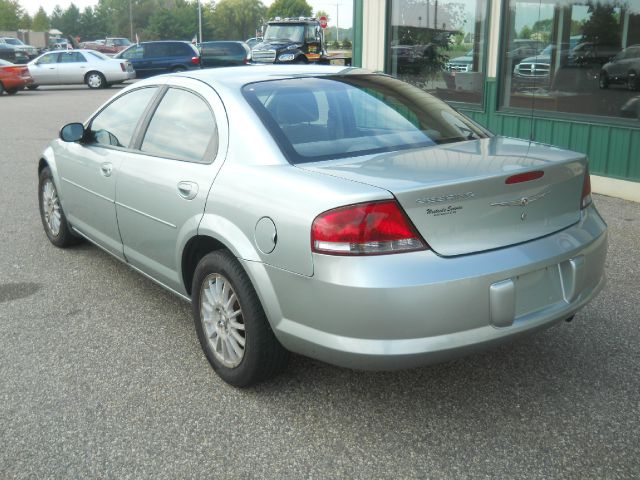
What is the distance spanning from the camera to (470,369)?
3.62 metres

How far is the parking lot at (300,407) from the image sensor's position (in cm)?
284

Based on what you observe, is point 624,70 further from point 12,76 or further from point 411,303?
point 12,76

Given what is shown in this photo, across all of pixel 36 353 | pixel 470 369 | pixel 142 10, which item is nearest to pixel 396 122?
pixel 470 369

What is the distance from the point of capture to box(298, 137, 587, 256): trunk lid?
2.82 m

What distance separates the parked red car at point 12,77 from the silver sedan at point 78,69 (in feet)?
6.05

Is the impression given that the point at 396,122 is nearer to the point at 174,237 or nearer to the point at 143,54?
the point at 174,237

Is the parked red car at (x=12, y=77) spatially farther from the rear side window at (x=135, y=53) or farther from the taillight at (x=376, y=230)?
the taillight at (x=376, y=230)

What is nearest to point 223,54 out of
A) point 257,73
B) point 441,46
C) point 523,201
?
point 441,46

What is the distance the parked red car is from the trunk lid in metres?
24.6

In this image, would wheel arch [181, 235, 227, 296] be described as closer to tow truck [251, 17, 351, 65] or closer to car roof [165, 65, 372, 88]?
car roof [165, 65, 372, 88]

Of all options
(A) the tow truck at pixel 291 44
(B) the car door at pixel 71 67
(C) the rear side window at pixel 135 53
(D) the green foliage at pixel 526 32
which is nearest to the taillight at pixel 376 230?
(D) the green foliage at pixel 526 32

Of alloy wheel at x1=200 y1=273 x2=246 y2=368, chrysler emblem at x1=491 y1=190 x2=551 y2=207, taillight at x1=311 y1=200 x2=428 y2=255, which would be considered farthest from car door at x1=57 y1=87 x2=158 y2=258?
chrysler emblem at x1=491 y1=190 x2=551 y2=207

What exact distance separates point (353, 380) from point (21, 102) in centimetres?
2139

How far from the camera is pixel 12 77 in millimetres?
24766
